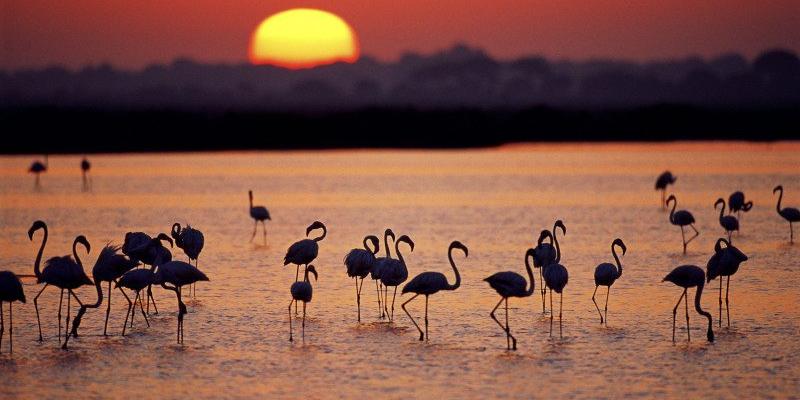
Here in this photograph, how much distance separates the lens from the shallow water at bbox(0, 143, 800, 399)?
8664 millimetres

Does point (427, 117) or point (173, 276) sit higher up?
point (427, 117)

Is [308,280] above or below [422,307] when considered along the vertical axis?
above

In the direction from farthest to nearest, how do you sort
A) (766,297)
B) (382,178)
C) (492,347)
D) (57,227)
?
(382,178)
(57,227)
(766,297)
(492,347)

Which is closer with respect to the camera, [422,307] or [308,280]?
[308,280]

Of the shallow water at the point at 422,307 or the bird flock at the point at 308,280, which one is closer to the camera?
the shallow water at the point at 422,307

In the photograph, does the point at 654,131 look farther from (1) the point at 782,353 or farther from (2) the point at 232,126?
(1) the point at 782,353

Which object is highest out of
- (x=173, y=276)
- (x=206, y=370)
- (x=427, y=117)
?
(x=427, y=117)

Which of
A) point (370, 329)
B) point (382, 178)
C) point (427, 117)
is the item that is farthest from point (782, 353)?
point (427, 117)

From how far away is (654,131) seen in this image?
62125mm

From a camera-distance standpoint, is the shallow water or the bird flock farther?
the bird flock

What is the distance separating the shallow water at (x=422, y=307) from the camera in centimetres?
866

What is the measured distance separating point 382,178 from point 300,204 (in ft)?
24.4

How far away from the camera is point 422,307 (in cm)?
1157

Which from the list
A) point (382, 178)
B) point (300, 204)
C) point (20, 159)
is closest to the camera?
point (300, 204)
